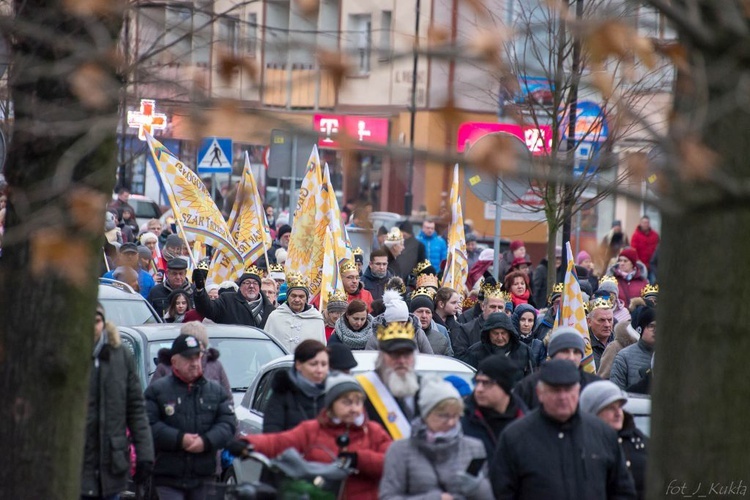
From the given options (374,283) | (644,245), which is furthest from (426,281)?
(644,245)

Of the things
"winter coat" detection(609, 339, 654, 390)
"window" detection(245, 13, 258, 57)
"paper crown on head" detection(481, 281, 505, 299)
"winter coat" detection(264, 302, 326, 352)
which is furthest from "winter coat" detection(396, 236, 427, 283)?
"window" detection(245, 13, 258, 57)

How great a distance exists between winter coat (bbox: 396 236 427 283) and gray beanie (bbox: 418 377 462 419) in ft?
45.4

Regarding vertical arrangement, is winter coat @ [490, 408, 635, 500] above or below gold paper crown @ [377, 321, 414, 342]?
below

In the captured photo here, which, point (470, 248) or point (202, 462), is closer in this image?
point (202, 462)

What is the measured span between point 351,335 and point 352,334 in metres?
0.02

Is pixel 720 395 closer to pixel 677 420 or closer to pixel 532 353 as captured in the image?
pixel 677 420

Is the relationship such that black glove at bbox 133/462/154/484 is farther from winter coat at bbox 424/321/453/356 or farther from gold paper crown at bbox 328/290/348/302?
gold paper crown at bbox 328/290/348/302

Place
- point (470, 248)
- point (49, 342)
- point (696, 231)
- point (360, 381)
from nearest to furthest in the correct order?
point (696, 231)
point (49, 342)
point (360, 381)
point (470, 248)

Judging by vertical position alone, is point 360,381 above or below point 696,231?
below

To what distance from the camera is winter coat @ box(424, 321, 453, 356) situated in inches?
502

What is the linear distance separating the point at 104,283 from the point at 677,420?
11.2m

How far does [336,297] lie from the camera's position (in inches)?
561

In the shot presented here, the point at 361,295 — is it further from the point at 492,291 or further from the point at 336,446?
the point at 336,446

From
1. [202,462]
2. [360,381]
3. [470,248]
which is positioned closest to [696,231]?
[360,381]
